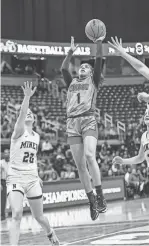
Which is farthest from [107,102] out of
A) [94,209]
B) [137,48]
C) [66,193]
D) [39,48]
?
→ [94,209]

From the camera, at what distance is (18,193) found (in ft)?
25.9

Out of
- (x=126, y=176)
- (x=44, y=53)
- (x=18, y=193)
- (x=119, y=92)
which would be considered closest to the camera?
(x=18, y=193)

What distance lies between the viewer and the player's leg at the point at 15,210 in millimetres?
7652

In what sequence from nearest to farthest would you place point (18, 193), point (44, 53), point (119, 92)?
point (18, 193), point (44, 53), point (119, 92)

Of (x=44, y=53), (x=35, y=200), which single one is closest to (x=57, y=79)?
(x=44, y=53)

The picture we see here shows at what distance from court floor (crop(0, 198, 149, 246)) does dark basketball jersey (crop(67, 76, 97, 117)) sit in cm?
328

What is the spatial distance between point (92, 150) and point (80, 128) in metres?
0.41

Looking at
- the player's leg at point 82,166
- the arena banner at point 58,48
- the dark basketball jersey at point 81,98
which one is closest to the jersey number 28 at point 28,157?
the player's leg at point 82,166

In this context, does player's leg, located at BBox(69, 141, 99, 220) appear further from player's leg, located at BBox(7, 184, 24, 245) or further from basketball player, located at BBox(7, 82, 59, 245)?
player's leg, located at BBox(7, 184, 24, 245)

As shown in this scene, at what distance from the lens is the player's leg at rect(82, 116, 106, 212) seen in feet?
23.6

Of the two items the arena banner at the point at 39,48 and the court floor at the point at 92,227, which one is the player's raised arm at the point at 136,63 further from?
the arena banner at the point at 39,48

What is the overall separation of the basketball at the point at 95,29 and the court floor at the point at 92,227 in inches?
161

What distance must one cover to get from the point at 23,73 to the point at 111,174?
12.4 metres

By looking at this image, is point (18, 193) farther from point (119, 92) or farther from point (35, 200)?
point (119, 92)
